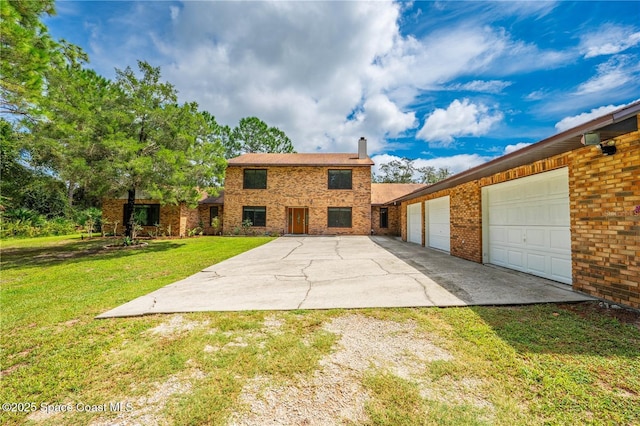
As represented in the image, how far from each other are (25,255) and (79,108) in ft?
20.8

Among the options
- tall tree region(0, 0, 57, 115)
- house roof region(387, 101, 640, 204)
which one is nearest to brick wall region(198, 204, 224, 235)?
tall tree region(0, 0, 57, 115)

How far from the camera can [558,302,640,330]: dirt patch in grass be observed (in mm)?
3441

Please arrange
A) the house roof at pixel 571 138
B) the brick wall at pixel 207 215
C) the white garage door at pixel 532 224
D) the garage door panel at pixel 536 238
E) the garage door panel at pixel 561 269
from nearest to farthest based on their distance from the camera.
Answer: the house roof at pixel 571 138, the garage door panel at pixel 561 269, the white garage door at pixel 532 224, the garage door panel at pixel 536 238, the brick wall at pixel 207 215

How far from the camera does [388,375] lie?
7.91ft

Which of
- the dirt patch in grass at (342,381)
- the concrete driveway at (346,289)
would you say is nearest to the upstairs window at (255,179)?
the concrete driveway at (346,289)

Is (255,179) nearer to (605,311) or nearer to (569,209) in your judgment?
(569,209)

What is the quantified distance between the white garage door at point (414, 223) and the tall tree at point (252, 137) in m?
26.3

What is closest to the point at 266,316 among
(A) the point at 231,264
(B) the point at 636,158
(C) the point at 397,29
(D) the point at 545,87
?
(A) the point at 231,264

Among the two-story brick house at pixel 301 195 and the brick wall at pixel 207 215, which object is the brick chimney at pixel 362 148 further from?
the brick wall at pixel 207 215

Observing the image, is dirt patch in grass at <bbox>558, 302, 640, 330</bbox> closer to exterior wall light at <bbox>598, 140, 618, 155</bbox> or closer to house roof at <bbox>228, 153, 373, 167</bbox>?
exterior wall light at <bbox>598, 140, 618, 155</bbox>

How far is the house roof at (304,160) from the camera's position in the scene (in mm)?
19469

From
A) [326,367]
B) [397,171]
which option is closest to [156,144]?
[326,367]

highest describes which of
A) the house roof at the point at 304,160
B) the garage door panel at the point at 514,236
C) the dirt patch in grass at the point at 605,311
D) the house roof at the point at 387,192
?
the house roof at the point at 304,160

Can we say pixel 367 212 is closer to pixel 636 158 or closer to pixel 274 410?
pixel 636 158
